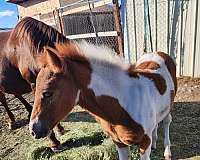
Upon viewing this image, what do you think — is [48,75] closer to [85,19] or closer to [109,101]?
[109,101]

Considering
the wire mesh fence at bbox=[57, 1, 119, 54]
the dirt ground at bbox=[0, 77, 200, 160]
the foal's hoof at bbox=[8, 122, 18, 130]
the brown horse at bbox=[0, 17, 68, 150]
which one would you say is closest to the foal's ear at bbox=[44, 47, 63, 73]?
the brown horse at bbox=[0, 17, 68, 150]

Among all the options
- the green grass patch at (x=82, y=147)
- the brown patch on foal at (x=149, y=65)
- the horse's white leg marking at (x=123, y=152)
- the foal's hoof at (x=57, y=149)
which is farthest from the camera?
the foal's hoof at (x=57, y=149)

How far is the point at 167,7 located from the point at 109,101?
11.9ft

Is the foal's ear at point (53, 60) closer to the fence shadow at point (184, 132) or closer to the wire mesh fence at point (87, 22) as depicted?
the fence shadow at point (184, 132)

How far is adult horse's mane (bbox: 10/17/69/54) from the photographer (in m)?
3.25

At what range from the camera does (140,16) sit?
18.8 ft

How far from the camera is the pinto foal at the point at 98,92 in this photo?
1977mm

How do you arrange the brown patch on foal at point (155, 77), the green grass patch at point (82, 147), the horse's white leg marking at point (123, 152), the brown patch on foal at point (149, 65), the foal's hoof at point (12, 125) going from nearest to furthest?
the brown patch on foal at point (155, 77) < the horse's white leg marking at point (123, 152) < the brown patch on foal at point (149, 65) < the green grass patch at point (82, 147) < the foal's hoof at point (12, 125)

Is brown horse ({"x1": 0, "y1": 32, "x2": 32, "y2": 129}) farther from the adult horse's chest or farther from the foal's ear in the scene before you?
the foal's ear

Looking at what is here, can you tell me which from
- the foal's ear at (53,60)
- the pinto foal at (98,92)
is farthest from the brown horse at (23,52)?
the foal's ear at (53,60)

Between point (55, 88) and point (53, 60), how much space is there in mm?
190

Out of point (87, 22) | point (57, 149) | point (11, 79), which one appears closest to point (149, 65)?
point (57, 149)

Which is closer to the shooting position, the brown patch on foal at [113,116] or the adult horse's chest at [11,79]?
the brown patch on foal at [113,116]

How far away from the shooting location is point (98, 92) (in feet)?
7.04
